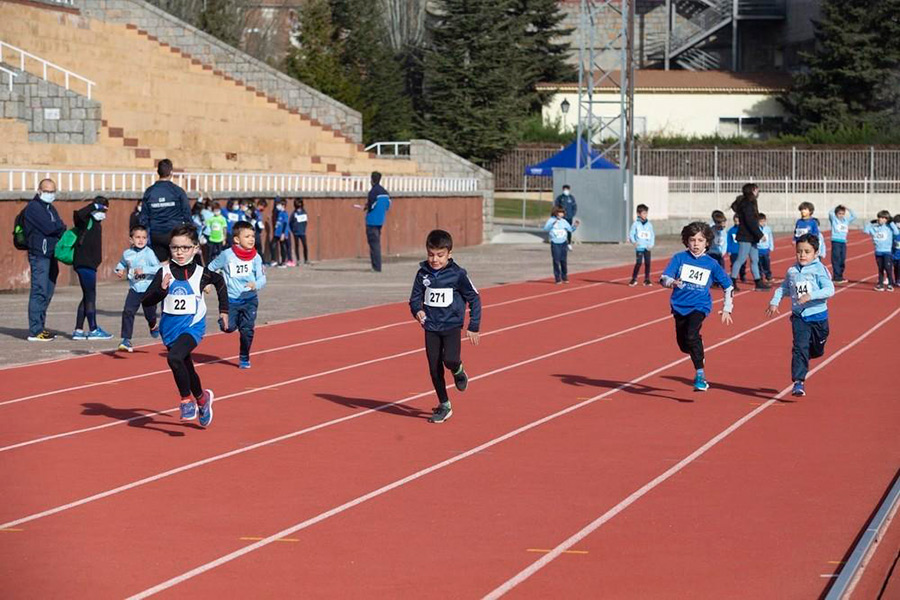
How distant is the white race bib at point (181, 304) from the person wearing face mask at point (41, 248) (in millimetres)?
6518

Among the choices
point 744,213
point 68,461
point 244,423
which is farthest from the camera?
point 744,213

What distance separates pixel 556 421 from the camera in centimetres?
1251

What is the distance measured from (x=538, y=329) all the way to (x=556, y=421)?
7.69 m

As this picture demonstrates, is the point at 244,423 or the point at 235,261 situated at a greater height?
the point at 235,261

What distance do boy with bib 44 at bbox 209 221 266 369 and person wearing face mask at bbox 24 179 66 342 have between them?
3437mm

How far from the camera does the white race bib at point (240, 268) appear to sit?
1507 centimetres

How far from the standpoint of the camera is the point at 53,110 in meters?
32.2

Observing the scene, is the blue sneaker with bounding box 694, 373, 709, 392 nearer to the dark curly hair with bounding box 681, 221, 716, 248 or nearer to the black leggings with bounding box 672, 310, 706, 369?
the black leggings with bounding box 672, 310, 706, 369

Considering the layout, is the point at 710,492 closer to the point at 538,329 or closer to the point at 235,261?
the point at 235,261

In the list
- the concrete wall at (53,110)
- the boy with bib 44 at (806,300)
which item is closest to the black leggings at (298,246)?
the concrete wall at (53,110)

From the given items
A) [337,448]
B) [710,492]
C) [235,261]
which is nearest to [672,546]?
[710,492]

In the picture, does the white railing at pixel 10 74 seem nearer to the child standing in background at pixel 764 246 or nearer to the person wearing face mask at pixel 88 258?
the person wearing face mask at pixel 88 258

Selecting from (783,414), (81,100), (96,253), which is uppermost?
(81,100)

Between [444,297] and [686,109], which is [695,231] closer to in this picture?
[444,297]
